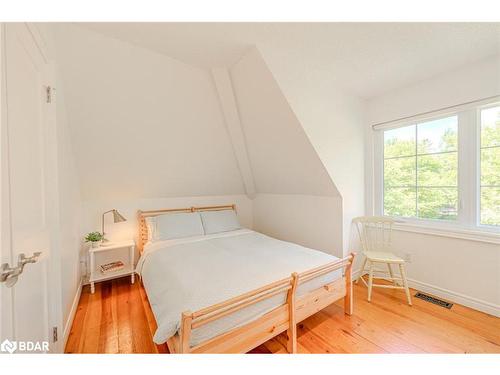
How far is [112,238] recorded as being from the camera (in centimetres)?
274

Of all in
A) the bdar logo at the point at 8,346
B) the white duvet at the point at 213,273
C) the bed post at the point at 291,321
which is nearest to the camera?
the bdar logo at the point at 8,346

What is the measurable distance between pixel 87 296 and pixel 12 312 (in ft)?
6.00

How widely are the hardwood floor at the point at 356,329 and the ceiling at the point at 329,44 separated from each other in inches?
88.6

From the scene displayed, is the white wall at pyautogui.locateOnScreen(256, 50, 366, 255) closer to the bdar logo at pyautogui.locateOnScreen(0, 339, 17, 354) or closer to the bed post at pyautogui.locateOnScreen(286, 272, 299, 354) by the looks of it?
the bed post at pyautogui.locateOnScreen(286, 272, 299, 354)

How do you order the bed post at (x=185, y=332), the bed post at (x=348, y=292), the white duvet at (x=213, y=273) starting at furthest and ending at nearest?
the bed post at (x=348, y=292)
the white duvet at (x=213, y=273)
the bed post at (x=185, y=332)

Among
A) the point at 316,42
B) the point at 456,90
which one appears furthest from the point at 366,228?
the point at 316,42

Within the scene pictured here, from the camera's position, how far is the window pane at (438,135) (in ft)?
7.06

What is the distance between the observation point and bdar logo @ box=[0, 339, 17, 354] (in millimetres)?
761

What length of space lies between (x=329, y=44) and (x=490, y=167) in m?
1.90

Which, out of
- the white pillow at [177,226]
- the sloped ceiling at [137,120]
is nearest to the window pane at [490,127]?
the sloped ceiling at [137,120]

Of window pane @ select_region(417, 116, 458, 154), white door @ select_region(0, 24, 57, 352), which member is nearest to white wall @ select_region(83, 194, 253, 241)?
white door @ select_region(0, 24, 57, 352)

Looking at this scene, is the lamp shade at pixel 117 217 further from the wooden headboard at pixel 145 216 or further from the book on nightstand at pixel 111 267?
the book on nightstand at pixel 111 267

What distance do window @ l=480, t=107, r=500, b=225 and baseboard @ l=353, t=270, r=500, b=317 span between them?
0.75 m
